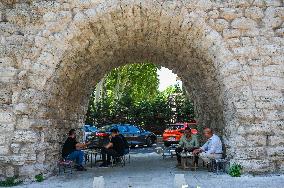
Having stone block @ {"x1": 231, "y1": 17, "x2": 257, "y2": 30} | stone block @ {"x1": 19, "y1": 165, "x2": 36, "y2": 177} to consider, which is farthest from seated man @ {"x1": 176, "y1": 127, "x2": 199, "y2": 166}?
stone block @ {"x1": 19, "y1": 165, "x2": 36, "y2": 177}

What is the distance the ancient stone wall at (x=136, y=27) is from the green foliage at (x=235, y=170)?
0.35 feet

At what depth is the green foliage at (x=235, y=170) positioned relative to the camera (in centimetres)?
692

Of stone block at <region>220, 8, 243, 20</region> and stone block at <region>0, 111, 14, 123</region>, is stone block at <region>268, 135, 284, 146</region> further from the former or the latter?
stone block at <region>0, 111, 14, 123</region>

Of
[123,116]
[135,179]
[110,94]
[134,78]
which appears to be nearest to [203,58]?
[135,179]

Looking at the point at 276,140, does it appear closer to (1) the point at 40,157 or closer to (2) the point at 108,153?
(2) the point at 108,153

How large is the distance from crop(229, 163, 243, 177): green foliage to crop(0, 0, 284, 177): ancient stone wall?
11cm

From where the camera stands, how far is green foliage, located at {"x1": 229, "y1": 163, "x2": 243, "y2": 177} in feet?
22.7

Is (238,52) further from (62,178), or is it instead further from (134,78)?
(134,78)

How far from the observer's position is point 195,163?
853cm

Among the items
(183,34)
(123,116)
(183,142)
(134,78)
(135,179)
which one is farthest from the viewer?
(134,78)

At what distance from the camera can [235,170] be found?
6.97 meters

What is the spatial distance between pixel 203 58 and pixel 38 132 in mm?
3771

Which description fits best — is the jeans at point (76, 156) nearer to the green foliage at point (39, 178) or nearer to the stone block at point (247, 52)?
the green foliage at point (39, 178)

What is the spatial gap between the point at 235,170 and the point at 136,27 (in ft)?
11.6
